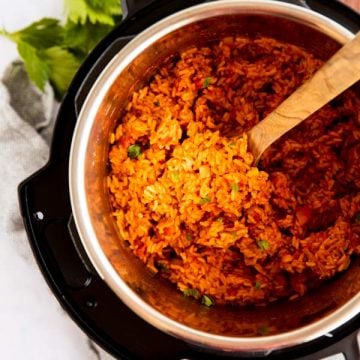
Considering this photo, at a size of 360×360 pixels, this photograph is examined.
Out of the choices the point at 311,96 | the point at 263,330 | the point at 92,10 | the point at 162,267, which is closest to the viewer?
the point at 311,96

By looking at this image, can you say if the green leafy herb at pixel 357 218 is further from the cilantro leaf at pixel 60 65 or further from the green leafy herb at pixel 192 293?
the cilantro leaf at pixel 60 65

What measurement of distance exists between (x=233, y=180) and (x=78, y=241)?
1.14 ft

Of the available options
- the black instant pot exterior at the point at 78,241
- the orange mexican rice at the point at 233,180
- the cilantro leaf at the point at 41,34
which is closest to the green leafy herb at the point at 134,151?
the orange mexican rice at the point at 233,180

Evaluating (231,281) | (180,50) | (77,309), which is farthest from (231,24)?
(77,309)

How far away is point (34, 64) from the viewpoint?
1.66 meters

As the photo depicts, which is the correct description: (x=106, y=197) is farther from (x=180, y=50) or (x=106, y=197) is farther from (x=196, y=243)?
(x=180, y=50)

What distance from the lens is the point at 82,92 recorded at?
1.48m

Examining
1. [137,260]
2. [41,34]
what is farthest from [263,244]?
[41,34]

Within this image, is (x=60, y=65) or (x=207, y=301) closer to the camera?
(x=207, y=301)

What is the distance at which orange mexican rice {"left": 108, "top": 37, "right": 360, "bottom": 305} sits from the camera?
4.74 ft

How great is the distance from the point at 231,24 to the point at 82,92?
340 millimetres

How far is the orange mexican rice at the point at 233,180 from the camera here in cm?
144

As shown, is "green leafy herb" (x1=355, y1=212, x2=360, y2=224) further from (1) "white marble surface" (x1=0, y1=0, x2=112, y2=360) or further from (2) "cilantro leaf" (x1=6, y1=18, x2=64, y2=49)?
(2) "cilantro leaf" (x1=6, y1=18, x2=64, y2=49)

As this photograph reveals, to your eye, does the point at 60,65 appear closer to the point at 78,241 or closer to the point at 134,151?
the point at 134,151
